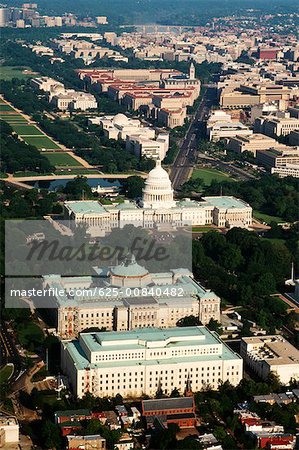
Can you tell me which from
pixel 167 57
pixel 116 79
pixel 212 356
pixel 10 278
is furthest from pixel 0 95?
pixel 212 356

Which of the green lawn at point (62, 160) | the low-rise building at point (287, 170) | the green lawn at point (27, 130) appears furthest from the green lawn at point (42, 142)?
the low-rise building at point (287, 170)

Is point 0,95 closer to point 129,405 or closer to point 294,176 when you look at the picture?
point 294,176

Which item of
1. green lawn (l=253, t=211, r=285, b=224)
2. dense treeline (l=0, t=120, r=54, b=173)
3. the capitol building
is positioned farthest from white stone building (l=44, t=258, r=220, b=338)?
dense treeline (l=0, t=120, r=54, b=173)

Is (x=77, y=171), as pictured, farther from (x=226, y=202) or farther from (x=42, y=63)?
(x=42, y=63)

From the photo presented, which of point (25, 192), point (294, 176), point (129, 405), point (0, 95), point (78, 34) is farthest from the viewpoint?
point (78, 34)

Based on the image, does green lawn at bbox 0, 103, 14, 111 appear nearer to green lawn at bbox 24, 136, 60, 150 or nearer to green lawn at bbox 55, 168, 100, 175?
green lawn at bbox 24, 136, 60, 150

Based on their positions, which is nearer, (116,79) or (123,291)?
(123,291)

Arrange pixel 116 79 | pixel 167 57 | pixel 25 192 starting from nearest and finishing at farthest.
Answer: pixel 25 192 → pixel 116 79 → pixel 167 57

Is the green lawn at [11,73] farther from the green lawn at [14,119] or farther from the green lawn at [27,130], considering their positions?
the green lawn at [27,130]
